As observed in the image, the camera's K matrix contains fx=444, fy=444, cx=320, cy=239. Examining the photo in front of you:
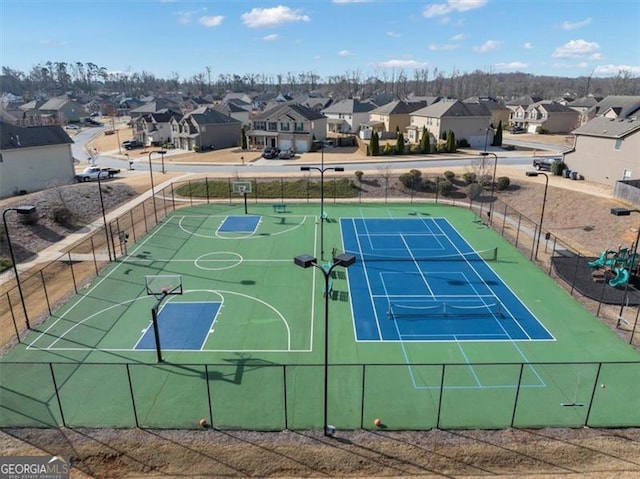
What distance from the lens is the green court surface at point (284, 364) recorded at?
14664mm

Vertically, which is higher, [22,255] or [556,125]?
[556,125]

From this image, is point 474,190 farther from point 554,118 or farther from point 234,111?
point 234,111

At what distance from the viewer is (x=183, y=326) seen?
20266mm

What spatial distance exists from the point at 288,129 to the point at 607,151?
41248 mm

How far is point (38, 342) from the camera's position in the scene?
18.8 meters

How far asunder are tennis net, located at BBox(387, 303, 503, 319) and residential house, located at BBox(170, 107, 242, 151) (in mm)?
53500

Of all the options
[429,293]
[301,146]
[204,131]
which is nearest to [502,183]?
[429,293]

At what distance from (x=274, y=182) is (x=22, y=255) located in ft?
78.7

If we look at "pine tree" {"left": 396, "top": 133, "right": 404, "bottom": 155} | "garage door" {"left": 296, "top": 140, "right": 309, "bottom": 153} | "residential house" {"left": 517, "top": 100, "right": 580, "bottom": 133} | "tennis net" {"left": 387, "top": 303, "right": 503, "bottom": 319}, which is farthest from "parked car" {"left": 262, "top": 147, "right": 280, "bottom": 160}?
"residential house" {"left": 517, "top": 100, "right": 580, "bottom": 133}

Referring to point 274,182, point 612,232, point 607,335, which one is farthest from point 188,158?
point 607,335

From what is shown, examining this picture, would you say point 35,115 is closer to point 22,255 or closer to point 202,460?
point 22,255

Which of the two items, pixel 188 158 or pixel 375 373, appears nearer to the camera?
pixel 375 373

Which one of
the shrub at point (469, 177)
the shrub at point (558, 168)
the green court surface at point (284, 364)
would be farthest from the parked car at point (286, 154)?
the green court surface at point (284, 364)

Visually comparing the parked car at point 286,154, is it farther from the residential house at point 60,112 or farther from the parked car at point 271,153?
the residential house at point 60,112
